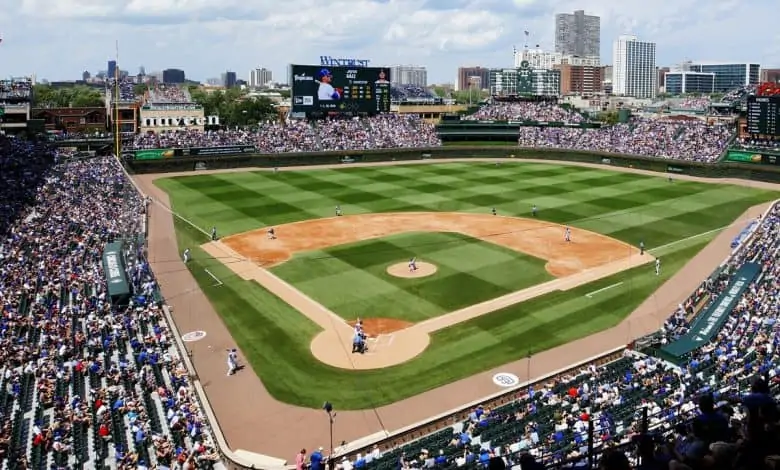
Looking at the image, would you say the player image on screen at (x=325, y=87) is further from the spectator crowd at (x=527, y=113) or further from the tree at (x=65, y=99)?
the tree at (x=65, y=99)

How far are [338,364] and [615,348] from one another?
1092 centimetres

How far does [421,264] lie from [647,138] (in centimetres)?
5313

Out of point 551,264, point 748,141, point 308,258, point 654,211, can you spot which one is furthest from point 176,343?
point 748,141

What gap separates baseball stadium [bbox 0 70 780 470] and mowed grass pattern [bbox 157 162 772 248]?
431 mm

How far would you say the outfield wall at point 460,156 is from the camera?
220 ft

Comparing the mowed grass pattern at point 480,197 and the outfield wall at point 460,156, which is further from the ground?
the outfield wall at point 460,156

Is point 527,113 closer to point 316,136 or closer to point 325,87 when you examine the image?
point 325,87

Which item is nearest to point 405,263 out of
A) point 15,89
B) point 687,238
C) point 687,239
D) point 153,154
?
point 687,239

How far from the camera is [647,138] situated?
79625mm

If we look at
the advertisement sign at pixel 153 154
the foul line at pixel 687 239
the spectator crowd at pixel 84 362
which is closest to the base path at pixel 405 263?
the foul line at pixel 687 239

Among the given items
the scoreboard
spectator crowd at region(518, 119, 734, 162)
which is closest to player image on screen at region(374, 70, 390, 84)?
spectator crowd at region(518, 119, 734, 162)

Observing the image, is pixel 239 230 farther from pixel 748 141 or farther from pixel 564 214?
pixel 748 141

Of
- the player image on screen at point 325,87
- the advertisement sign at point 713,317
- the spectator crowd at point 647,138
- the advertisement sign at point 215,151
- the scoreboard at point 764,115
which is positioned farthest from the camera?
the player image on screen at point 325,87

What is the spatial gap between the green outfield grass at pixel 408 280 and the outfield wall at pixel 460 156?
37.9 m
